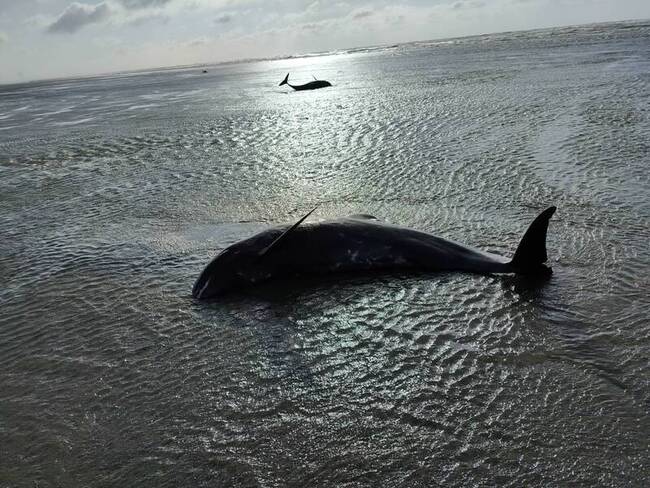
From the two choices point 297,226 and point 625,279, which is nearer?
point 625,279

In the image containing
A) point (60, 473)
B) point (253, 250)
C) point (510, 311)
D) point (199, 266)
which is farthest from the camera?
point (199, 266)

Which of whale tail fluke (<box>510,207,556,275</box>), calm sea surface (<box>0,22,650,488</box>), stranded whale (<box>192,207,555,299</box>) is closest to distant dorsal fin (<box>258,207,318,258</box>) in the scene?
stranded whale (<box>192,207,555,299</box>)

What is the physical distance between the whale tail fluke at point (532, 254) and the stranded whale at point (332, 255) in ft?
0.54

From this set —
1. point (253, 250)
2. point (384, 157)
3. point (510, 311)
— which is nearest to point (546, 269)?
point (510, 311)

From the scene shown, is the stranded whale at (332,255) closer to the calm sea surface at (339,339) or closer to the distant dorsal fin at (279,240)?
the distant dorsal fin at (279,240)

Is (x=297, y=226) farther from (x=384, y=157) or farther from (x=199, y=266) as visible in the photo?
(x=384, y=157)

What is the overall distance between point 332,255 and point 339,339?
153 cm

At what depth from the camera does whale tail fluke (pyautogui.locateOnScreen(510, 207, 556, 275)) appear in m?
5.45

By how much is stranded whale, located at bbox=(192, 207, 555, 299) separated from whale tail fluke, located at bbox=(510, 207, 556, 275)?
164mm

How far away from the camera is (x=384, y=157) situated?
11.4 metres

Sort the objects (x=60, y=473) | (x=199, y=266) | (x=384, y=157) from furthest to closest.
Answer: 1. (x=384, y=157)
2. (x=199, y=266)
3. (x=60, y=473)

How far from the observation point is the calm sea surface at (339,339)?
11.0ft

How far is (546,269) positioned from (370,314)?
1.93 meters

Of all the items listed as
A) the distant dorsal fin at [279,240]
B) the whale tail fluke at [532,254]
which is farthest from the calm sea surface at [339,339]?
the distant dorsal fin at [279,240]
